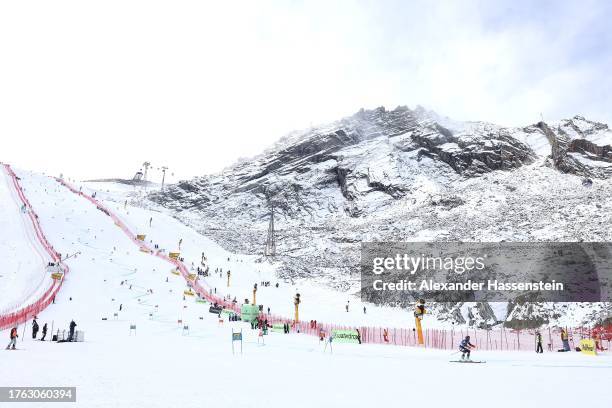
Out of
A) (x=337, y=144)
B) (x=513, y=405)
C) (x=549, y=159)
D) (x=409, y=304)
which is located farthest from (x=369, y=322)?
(x=337, y=144)

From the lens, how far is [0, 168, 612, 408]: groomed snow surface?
38.7 feet

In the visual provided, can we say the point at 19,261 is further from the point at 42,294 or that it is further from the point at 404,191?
the point at 404,191

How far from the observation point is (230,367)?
17.1m

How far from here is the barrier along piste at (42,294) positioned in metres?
28.6

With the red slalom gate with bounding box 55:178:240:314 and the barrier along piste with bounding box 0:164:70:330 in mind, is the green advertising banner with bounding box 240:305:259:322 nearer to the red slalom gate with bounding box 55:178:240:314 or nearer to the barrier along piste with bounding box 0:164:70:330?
the red slalom gate with bounding box 55:178:240:314

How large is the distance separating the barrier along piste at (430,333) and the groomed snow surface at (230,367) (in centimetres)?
335

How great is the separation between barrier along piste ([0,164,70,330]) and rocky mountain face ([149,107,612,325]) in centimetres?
3278

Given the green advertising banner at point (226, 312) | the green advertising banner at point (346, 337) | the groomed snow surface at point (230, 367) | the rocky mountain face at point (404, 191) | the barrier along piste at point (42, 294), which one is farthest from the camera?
the rocky mountain face at point (404, 191)

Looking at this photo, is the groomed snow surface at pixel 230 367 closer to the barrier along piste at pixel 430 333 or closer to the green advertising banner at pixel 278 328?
the green advertising banner at pixel 278 328

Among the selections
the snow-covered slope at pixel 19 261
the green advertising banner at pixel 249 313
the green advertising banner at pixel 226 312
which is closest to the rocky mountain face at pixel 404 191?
the green advertising banner at pixel 249 313

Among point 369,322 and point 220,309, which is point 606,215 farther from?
point 220,309

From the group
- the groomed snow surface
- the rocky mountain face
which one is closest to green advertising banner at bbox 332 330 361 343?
the groomed snow surface

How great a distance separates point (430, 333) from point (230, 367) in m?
28.1

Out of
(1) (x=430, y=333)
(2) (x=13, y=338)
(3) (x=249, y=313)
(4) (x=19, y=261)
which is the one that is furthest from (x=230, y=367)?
(4) (x=19, y=261)
